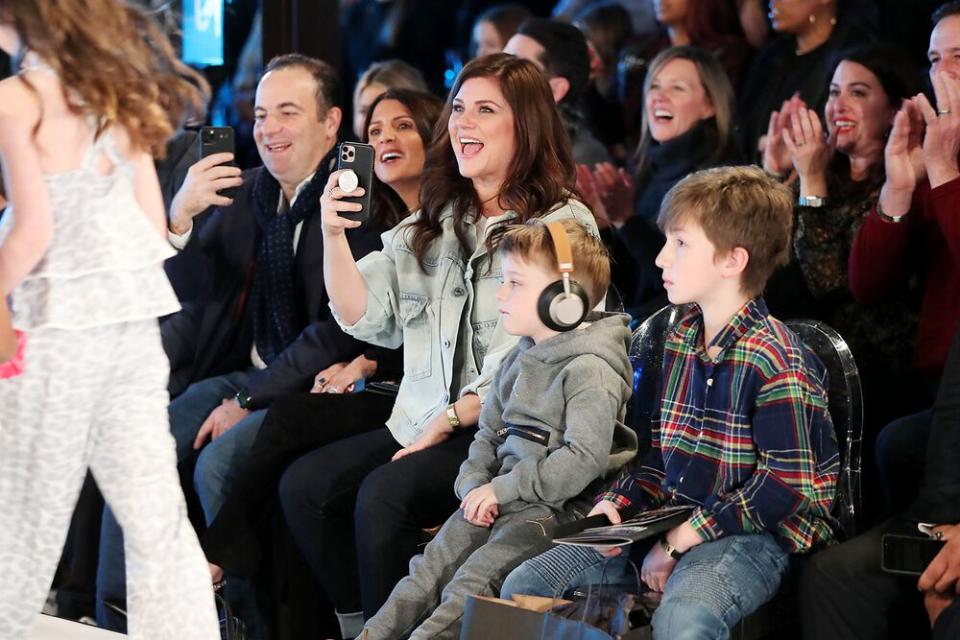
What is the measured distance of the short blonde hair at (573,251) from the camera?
2902 millimetres

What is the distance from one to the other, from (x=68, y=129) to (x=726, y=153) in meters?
2.33

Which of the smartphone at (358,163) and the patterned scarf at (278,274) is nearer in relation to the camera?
the smartphone at (358,163)

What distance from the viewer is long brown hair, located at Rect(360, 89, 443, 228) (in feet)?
13.0

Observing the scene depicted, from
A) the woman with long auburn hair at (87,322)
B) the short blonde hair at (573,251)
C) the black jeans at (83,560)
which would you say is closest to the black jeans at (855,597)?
the short blonde hair at (573,251)

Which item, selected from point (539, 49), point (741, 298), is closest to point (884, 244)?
point (741, 298)

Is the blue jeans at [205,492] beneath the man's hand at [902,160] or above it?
beneath

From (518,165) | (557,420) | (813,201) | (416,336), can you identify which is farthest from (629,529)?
(813,201)

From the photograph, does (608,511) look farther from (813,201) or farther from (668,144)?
(668,144)

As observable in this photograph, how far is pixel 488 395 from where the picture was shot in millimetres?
3047

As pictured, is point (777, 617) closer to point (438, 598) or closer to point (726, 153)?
point (438, 598)

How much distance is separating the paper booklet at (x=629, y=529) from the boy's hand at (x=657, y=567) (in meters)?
0.05

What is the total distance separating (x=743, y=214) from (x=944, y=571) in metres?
0.79

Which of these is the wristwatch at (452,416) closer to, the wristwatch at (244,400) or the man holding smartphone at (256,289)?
the man holding smartphone at (256,289)

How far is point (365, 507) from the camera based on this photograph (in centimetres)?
308
